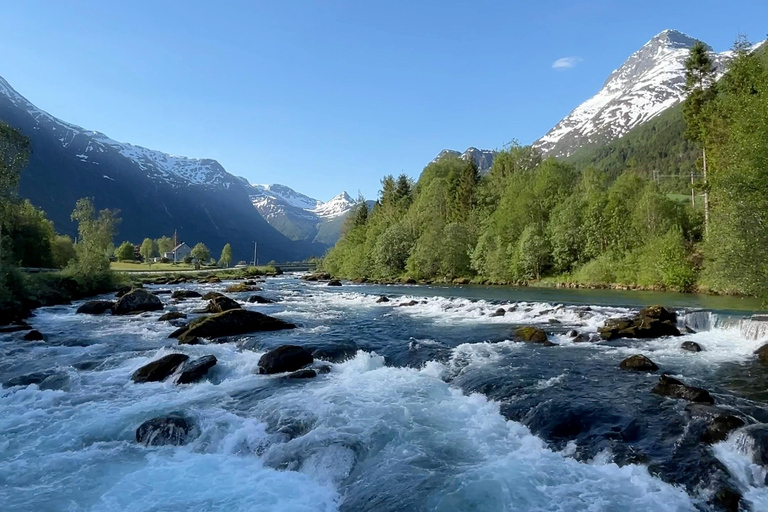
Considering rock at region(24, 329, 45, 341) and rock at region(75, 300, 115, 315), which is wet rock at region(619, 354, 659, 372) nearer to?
rock at region(24, 329, 45, 341)

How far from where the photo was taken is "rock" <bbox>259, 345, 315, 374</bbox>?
16547 mm

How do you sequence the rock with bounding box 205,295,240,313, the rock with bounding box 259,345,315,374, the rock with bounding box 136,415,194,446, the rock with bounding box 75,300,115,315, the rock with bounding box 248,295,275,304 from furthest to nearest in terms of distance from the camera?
the rock with bounding box 248,295,275,304, the rock with bounding box 75,300,115,315, the rock with bounding box 205,295,240,313, the rock with bounding box 259,345,315,374, the rock with bounding box 136,415,194,446

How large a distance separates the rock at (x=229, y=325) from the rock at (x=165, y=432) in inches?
434

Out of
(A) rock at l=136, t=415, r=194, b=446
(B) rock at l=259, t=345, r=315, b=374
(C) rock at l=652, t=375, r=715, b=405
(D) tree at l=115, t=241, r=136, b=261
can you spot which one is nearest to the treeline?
(C) rock at l=652, t=375, r=715, b=405

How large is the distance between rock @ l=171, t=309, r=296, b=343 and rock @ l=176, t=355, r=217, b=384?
5.82m

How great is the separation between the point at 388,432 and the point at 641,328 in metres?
16.8

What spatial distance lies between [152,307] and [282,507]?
31.0 meters

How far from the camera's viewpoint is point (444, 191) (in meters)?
92.0

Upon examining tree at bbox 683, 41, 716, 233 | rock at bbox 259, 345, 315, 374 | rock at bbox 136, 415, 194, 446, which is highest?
tree at bbox 683, 41, 716, 233

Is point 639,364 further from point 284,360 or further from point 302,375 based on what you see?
point 284,360

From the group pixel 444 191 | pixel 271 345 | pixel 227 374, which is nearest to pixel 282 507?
pixel 227 374

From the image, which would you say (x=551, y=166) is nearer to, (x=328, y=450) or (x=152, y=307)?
(x=152, y=307)

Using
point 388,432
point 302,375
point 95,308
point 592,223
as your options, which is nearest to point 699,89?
point 592,223

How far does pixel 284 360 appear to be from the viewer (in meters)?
16.8
